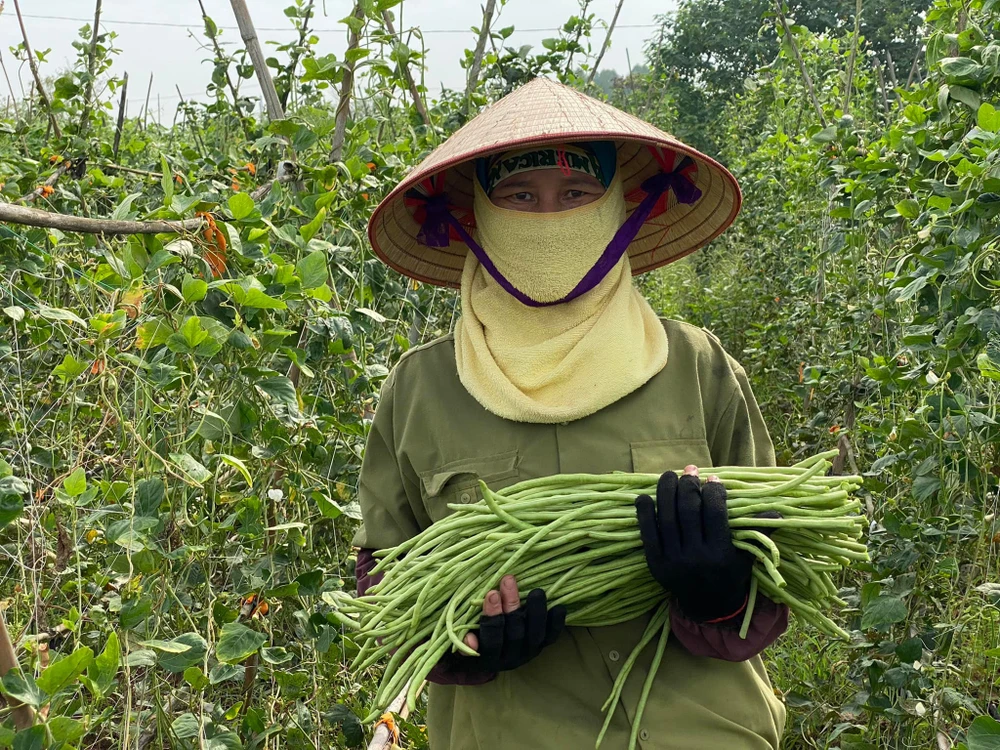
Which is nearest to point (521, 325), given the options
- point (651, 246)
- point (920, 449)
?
point (651, 246)

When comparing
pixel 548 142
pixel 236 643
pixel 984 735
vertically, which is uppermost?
pixel 548 142

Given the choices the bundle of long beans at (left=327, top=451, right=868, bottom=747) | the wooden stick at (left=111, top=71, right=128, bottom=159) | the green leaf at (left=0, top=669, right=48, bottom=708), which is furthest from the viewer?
the wooden stick at (left=111, top=71, right=128, bottom=159)

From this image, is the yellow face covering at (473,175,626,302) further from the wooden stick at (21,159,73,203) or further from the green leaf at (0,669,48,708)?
the wooden stick at (21,159,73,203)

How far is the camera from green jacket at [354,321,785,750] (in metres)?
1.52

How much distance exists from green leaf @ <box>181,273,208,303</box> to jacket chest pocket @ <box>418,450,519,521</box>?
0.50m

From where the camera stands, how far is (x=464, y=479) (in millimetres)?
1652

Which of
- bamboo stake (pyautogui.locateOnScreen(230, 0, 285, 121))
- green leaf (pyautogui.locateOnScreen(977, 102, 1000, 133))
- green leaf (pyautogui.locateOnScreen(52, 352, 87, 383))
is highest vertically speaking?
bamboo stake (pyautogui.locateOnScreen(230, 0, 285, 121))

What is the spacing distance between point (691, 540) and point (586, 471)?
30cm

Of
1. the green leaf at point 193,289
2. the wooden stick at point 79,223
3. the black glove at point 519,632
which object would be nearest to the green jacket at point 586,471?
the black glove at point 519,632

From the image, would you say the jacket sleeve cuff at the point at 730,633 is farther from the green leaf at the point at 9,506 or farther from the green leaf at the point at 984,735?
the green leaf at the point at 9,506

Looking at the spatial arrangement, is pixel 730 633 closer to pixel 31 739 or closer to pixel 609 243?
pixel 609 243

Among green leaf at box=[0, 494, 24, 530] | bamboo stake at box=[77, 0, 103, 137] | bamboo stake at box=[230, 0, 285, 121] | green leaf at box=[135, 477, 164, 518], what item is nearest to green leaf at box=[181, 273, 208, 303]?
green leaf at box=[135, 477, 164, 518]

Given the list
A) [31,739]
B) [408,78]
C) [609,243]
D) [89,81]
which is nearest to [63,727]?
[31,739]

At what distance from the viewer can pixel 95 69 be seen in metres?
3.74
